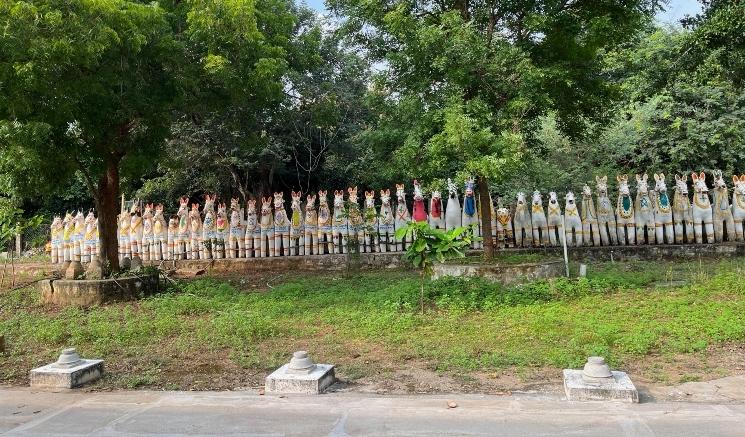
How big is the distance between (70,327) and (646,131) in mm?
13826

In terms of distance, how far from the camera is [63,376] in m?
5.03

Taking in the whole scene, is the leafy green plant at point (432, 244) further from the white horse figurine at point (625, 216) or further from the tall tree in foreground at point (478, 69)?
the white horse figurine at point (625, 216)

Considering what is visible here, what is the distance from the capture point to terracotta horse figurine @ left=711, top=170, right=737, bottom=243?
1158 centimetres

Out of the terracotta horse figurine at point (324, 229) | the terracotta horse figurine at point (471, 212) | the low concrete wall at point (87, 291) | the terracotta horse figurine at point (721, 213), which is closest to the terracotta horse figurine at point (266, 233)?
the terracotta horse figurine at point (324, 229)

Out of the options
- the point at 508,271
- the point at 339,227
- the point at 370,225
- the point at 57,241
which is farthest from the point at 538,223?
the point at 57,241

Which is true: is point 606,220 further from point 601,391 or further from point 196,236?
point 196,236

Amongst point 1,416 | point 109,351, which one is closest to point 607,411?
point 1,416

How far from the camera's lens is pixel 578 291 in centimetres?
813

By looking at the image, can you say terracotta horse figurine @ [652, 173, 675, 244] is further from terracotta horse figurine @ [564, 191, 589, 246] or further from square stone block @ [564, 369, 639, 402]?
square stone block @ [564, 369, 639, 402]

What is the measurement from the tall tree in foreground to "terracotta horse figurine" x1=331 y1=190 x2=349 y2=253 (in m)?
3.86

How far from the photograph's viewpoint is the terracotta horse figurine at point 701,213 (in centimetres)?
1153

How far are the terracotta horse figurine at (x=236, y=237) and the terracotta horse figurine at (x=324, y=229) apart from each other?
196 centimetres

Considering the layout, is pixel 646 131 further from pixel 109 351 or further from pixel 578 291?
pixel 109 351

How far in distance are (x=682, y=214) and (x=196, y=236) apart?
11.2 m
